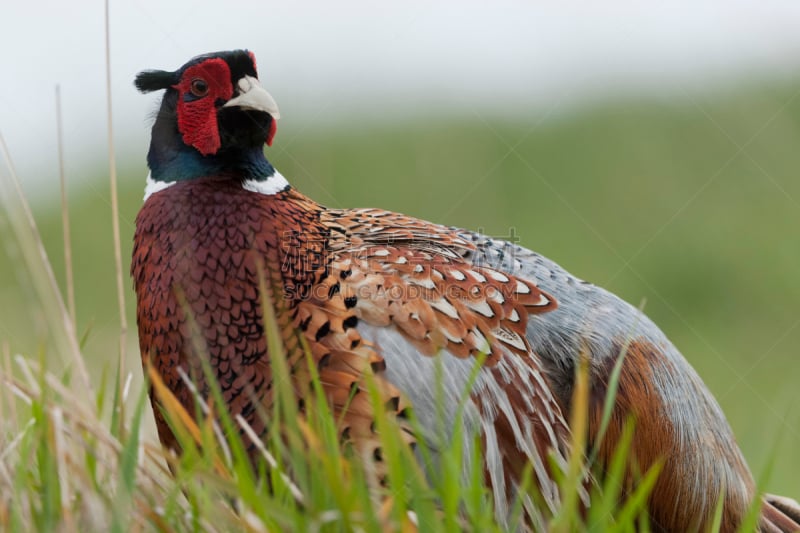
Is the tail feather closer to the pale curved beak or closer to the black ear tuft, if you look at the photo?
the pale curved beak

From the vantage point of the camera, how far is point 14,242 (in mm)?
3109

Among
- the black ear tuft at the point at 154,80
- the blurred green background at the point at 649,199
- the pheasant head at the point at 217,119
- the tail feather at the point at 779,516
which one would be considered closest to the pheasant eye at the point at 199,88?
the pheasant head at the point at 217,119

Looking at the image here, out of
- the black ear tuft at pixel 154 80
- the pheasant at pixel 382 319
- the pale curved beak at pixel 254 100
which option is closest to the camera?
the pheasant at pixel 382 319

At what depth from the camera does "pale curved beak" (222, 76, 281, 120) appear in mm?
2945

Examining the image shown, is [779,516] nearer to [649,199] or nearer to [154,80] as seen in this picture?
[154,80]

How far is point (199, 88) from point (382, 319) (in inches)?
39.3

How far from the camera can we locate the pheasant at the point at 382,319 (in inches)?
105

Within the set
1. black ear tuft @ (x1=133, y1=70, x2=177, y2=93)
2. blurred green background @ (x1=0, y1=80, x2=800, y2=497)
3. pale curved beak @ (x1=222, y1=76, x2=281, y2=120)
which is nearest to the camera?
pale curved beak @ (x1=222, y1=76, x2=281, y2=120)

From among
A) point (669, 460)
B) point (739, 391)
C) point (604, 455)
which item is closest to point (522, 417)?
point (604, 455)

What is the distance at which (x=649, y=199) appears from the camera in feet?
24.4

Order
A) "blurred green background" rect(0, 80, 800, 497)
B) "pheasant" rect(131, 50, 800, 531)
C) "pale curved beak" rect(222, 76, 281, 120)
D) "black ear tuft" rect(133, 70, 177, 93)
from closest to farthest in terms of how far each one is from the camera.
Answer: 1. "pheasant" rect(131, 50, 800, 531)
2. "pale curved beak" rect(222, 76, 281, 120)
3. "black ear tuft" rect(133, 70, 177, 93)
4. "blurred green background" rect(0, 80, 800, 497)

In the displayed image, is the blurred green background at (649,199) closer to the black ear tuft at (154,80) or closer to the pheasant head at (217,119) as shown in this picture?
the black ear tuft at (154,80)

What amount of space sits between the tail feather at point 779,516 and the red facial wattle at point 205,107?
223 centimetres

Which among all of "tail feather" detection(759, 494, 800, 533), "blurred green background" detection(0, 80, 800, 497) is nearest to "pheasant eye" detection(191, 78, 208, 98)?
"tail feather" detection(759, 494, 800, 533)
